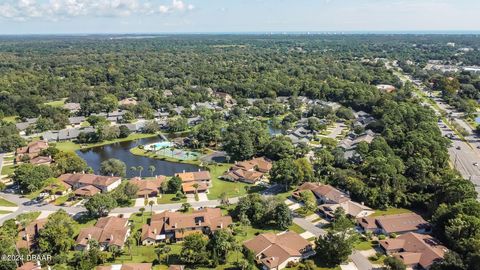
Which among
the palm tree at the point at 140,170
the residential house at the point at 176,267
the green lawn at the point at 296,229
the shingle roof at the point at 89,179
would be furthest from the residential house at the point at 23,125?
the green lawn at the point at 296,229

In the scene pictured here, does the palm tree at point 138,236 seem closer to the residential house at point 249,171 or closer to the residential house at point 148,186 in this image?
the residential house at point 148,186

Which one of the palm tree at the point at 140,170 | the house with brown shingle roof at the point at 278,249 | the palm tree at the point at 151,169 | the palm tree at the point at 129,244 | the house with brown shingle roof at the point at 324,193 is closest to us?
the house with brown shingle roof at the point at 278,249

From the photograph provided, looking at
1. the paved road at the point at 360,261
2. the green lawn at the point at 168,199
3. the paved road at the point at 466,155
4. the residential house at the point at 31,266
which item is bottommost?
the green lawn at the point at 168,199

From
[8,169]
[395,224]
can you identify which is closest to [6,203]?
[8,169]

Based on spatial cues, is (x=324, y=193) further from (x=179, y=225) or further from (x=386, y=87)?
(x=386, y=87)

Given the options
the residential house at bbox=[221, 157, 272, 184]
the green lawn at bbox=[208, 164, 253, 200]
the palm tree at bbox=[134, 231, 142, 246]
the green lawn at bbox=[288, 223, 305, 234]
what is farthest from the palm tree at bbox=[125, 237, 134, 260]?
the residential house at bbox=[221, 157, 272, 184]

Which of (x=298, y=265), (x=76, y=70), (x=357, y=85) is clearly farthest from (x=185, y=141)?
(x=76, y=70)

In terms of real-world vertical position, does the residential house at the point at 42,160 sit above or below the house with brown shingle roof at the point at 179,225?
below
